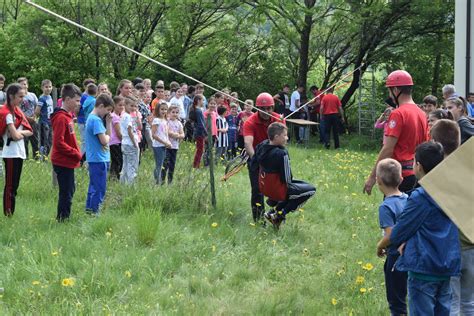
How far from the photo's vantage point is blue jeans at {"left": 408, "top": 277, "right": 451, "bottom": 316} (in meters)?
4.27

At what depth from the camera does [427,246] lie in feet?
13.8

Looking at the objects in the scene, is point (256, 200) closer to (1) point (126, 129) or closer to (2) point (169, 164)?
(2) point (169, 164)

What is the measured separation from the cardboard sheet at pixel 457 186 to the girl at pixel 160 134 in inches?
266

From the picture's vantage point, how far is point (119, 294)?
5.51 m

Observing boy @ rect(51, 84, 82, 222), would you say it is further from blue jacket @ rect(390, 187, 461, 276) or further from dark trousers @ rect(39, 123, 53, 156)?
dark trousers @ rect(39, 123, 53, 156)

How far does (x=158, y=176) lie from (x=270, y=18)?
14.6 m

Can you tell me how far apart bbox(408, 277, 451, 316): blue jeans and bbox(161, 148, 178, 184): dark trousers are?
5.16m

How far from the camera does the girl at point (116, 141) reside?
9.86m

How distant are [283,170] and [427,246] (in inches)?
132

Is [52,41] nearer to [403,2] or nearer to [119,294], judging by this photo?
[403,2]

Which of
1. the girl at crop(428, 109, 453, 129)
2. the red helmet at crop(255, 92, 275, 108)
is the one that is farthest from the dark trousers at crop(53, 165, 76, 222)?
the girl at crop(428, 109, 453, 129)

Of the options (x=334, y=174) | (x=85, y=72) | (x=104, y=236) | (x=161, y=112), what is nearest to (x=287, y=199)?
(x=104, y=236)

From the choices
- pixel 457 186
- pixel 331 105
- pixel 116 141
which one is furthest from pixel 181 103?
pixel 457 186

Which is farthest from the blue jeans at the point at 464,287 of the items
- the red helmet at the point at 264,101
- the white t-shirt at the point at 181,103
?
the white t-shirt at the point at 181,103
